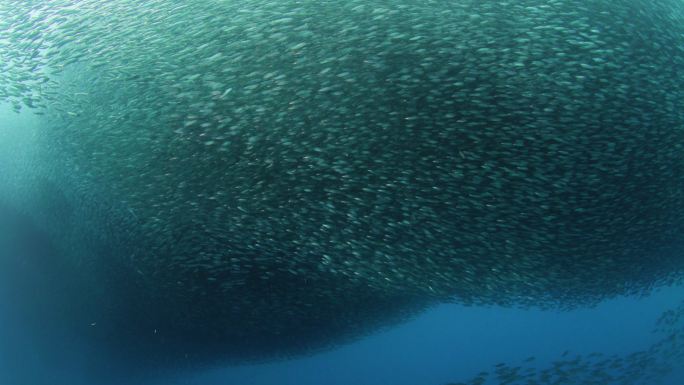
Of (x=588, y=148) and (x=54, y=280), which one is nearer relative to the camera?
(x=588, y=148)

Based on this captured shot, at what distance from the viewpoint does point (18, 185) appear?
30.2ft

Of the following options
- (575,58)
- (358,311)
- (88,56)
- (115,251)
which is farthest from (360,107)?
(115,251)

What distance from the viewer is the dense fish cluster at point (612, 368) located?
26.1ft

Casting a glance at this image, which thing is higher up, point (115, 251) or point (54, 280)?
point (115, 251)

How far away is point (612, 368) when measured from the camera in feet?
27.0

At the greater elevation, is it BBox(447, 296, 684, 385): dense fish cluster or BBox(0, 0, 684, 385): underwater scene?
BBox(0, 0, 684, 385): underwater scene

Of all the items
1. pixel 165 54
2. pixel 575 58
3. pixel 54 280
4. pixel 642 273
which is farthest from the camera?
pixel 54 280

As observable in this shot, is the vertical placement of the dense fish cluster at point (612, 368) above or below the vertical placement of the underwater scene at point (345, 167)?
below

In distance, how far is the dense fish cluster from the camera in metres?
7.95

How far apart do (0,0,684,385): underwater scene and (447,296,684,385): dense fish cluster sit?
0.03 metres

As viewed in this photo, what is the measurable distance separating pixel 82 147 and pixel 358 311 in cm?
464

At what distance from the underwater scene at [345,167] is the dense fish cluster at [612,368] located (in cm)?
3

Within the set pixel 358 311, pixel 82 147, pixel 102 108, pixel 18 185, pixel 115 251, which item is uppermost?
pixel 102 108

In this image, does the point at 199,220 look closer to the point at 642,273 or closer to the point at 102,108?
the point at 102,108
